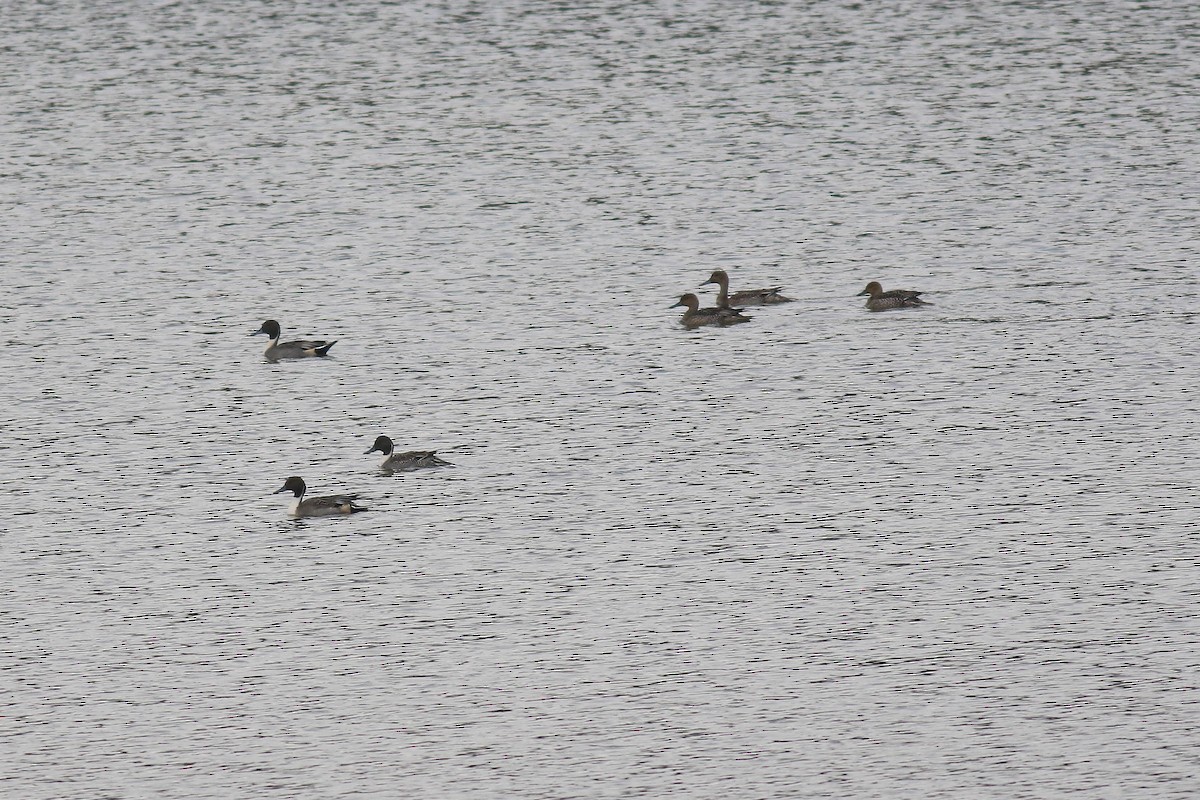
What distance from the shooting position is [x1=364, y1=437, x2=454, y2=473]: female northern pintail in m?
31.3

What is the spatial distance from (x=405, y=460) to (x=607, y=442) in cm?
350

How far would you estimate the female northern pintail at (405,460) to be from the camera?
31328 mm

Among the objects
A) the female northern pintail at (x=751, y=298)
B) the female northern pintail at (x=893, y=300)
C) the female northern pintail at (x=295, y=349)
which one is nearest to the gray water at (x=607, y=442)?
the female northern pintail at (x=295, y=349)

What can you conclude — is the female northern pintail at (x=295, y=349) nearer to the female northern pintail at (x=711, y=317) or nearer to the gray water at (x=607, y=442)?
the gray water at (x=607, y=442)

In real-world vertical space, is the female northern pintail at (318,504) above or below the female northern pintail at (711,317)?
above

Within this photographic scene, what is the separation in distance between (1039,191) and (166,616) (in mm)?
31017

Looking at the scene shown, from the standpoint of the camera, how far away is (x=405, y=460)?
3134 centimetres

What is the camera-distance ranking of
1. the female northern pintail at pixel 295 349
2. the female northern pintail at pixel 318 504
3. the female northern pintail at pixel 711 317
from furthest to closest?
the female northern pintail at pixel 711 317 < the female northern pintail at pixel 295 349 < the female northern pintail at pixel 318 504

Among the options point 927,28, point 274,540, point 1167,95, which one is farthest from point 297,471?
point 927,28

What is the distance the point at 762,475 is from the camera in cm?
3106

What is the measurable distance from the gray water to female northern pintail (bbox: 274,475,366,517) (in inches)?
11.0

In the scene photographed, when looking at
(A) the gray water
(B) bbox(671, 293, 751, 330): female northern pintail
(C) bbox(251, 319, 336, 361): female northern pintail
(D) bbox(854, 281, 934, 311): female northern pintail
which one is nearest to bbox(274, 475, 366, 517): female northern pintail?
(A) the gray water

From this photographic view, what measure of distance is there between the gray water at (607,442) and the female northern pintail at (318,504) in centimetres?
28

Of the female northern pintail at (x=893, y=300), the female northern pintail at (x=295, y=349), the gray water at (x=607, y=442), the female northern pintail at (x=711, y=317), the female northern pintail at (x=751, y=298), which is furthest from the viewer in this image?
the female northern pintail at (x=751, y=298)
